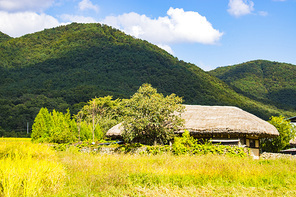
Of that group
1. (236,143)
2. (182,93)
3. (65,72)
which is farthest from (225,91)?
(236,143)

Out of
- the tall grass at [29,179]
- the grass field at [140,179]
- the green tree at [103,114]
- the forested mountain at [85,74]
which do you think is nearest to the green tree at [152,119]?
the grass field at [140,179]

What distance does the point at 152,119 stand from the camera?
1702 cm

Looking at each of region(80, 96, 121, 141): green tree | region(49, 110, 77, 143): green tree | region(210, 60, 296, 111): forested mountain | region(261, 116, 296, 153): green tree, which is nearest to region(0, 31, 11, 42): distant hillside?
region(80, 96, 121, 141): green tree

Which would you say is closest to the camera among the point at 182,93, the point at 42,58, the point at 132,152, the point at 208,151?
the point at 208,151

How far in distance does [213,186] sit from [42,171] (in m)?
4.17

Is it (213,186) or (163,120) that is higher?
(163,120)

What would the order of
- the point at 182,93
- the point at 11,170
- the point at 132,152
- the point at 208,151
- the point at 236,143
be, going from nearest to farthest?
the point at 11,170 < the point at 208,151 < the point at 132,152 < the point at 236,143 < the point at 182,93

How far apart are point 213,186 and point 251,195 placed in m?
1.01

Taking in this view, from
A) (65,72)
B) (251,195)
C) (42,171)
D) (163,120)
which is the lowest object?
(251,195)

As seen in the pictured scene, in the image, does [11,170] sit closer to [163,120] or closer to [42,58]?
[163,120]

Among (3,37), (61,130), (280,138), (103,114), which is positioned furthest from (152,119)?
(3,37)

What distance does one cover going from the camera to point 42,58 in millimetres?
85000

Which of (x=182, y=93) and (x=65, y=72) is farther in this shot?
(x=65, y=72)

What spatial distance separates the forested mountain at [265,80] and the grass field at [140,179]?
244 feet
